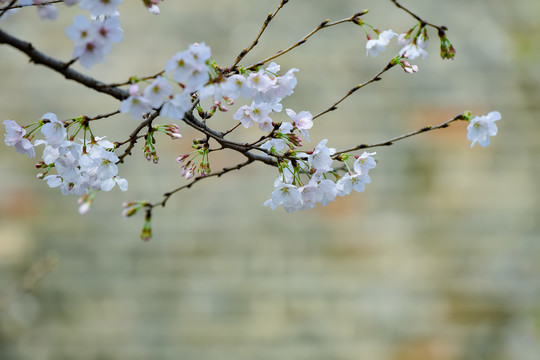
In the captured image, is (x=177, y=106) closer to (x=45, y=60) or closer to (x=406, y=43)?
(x=45, y=60)

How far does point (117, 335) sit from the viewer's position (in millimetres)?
3123

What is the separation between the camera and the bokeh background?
312 cm

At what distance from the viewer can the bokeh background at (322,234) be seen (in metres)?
3.12

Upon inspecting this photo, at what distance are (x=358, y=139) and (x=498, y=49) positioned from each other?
89 cm

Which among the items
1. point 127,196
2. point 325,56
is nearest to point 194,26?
point 325,56

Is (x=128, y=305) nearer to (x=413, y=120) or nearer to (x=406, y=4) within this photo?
(x=413, y=120)

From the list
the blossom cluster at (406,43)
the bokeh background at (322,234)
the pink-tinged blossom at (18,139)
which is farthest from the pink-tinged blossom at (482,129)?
the bokeh background at (322,234)

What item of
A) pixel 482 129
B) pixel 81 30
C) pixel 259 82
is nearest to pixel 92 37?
pixel 81 30

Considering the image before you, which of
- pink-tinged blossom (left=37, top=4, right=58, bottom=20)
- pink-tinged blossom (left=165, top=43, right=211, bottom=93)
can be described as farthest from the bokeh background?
pink-tinged blossom (left=165, top=43, right=211, bottom=93)

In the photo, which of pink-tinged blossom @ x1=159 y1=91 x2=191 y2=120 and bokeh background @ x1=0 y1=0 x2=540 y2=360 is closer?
pink-tinged blossom @ x1=159 y1=91 x2=191 y2=120

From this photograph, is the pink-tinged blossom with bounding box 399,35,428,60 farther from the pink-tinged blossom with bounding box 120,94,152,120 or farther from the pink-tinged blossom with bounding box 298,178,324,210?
the pink-tinged blossom with bounding box 120,94,152,120

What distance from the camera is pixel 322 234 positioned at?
3.14m

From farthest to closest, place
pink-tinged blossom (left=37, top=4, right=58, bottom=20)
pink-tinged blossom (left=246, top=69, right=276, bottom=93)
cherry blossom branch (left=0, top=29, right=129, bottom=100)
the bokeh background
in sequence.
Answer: the bokeh background
pink-tinged blossom (left=37, top=4, right=58, bottom=20)
pink-tinged blossom (left=246, top=69, right=276, bottom=93)
cherry blossom branch (left=0, top=29, right=129, bottom=100)

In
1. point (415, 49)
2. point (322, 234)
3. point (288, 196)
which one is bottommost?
point (288, 196)
